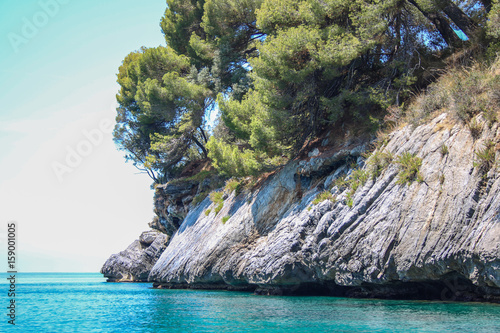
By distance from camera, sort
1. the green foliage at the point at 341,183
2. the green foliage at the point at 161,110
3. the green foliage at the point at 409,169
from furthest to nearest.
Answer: the green foliage at the point at 161,110 → the green foliage at the point at 341,183 → the green foliage at the point at 409,169

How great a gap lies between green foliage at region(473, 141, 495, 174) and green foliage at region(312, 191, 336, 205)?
6180 mm

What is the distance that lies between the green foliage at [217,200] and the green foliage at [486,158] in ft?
56.1

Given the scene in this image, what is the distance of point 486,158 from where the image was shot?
38.1ft

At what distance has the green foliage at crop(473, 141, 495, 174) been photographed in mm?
11617

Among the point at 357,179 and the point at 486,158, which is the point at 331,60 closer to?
the point at 357,179

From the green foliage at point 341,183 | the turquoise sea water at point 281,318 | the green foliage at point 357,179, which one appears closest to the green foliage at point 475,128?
the green foliage at point 357,179

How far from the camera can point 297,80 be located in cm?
1855

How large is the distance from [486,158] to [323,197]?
714cm

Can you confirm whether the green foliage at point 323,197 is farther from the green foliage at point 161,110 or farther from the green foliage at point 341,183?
the green foliage at point 161,110

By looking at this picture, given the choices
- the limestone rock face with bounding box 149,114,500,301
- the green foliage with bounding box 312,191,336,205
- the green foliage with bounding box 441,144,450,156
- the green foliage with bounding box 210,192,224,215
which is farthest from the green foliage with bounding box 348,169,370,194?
the green foliage with bounding box 210,192,224,215

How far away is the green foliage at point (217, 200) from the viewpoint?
26452 mm

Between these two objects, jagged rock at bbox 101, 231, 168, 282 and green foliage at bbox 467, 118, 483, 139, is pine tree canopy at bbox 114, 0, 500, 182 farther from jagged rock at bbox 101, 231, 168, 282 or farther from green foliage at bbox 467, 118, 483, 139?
jagged rock at bbox 101, 231, 168, 282

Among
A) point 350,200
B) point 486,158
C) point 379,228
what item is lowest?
point 379,228

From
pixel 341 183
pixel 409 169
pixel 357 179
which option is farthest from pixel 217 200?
pixel 409 169
